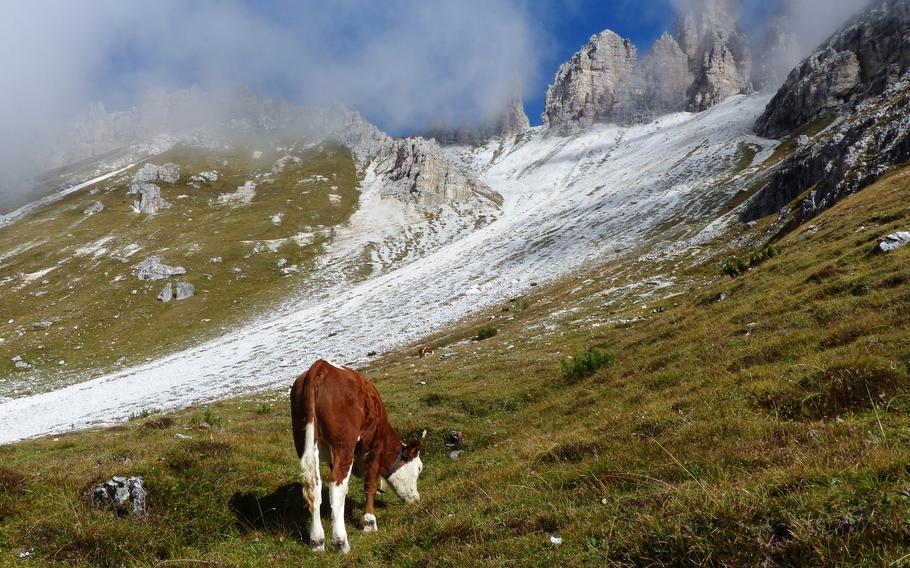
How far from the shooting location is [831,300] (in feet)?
49.9

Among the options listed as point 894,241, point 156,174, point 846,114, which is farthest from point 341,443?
point 156,174

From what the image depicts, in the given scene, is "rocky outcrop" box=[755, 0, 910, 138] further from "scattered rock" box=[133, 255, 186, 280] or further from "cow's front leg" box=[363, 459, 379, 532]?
"scattered rock" box=[133, 255, 186, 280]

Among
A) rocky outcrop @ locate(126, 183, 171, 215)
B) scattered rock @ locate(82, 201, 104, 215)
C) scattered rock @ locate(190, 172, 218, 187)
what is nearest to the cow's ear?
rocky outcrop @ locate(126, 183, 171, 215)

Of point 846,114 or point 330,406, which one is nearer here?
point 330,406

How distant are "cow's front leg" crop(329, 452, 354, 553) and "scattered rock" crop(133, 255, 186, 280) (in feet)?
369

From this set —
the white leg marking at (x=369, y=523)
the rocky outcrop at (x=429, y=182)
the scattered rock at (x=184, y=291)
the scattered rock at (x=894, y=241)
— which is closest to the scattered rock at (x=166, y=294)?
the scattered rock at (x=184, y=291)

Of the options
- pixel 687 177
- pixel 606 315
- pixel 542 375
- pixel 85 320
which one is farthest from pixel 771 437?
pixel 687 177

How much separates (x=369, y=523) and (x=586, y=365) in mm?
12115

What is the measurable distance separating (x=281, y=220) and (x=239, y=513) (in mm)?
151154

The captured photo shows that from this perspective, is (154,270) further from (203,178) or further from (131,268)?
(203,178)

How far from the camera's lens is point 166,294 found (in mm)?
93688

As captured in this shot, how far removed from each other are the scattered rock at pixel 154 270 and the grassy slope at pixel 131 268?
210cm

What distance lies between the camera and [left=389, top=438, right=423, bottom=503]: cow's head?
9617 millimetres

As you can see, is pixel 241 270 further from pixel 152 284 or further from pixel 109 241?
pixel 109 241
